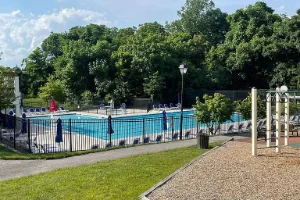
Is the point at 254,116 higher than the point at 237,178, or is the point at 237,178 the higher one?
the point at 254,116

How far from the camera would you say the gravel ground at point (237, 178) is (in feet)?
25.9

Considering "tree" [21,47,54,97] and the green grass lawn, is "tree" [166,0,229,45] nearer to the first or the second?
"tree" [21,47,54,97]

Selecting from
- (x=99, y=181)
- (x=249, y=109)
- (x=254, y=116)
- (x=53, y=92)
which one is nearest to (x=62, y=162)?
(x=99, y=181)

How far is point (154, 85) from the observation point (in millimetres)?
40531

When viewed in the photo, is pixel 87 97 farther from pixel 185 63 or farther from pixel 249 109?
pixel 249 109

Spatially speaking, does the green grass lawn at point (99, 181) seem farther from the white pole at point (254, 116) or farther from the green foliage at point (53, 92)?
the green foliage at point (53, 92)

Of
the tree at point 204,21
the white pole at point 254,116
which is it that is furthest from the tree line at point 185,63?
the white pole at point 254,116

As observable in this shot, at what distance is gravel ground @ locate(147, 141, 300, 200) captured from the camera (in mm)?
7898

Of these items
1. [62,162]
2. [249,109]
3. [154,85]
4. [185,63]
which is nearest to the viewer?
[62,162]

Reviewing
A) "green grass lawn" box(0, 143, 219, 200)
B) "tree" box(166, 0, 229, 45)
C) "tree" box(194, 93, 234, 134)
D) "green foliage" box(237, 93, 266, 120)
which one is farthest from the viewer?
"tree" box(166, 0, 229, 45)

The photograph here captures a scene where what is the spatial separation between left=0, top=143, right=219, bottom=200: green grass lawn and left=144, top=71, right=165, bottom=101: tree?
28.1 meters

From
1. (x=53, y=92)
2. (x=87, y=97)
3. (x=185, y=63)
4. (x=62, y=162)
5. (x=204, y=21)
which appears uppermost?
(x=204, y=21)

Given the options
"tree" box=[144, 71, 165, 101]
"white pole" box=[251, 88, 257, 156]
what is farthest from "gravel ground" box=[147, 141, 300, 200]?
"tree" box=[144, 71, 165, 101]

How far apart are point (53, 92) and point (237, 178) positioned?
1459 inches
